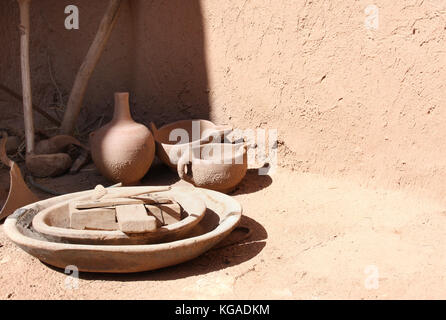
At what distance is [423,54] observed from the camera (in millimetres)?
3082

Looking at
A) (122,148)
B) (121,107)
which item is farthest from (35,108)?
(122,148)

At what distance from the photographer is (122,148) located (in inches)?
146

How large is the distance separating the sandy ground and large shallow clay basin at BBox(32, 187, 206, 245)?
7.1 inches

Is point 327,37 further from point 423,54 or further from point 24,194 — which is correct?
point 24,194

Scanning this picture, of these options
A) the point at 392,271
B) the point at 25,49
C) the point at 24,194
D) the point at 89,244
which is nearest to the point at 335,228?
the point at 392,271

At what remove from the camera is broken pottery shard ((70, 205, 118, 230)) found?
2.55 meters

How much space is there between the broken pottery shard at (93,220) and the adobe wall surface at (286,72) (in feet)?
5.71

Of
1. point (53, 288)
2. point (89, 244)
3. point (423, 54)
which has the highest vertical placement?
point (423, 54)

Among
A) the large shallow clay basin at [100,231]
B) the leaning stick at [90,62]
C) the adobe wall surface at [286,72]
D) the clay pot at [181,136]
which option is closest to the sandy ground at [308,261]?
the large shallow clay basin at [100,231]

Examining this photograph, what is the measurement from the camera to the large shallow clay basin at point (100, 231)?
2.41m

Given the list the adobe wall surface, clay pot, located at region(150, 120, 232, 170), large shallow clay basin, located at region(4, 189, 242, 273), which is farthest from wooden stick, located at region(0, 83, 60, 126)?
large shallow clay basin, located at region(4, 189, 242, 273)

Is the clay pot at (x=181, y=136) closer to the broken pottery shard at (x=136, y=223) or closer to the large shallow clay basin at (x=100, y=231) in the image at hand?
the large shallow clay basin at (x=100, y=231)

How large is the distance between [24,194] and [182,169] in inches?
42.4

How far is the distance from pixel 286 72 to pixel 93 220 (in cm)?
194
